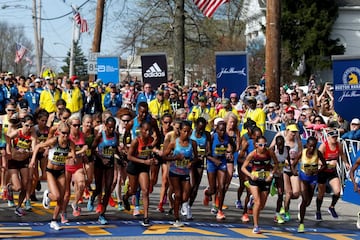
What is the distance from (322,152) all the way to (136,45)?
27401mm

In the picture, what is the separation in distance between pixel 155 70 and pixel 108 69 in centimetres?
346

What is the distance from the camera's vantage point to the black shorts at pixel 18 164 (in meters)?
12.8

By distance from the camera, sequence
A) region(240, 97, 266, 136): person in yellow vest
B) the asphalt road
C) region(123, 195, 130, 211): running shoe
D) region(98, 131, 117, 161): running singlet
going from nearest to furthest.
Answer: the asphalt road → region(98, 131, 117, 161): running singlet → region(123, 195, 130, 211): running shoe → region(240, 97, 266, 136): person in yellow vest

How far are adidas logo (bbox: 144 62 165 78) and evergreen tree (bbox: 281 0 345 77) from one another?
2740cm

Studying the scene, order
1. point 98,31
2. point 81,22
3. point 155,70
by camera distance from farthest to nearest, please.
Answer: point 81,22
point 98,31
point 155,70

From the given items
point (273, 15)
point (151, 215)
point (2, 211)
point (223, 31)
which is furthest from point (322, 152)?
point (223, 31)

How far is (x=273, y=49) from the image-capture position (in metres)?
20.3

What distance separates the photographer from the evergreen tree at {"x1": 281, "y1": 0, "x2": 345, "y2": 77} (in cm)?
4897

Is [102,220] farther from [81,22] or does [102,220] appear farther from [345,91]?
[81,22]

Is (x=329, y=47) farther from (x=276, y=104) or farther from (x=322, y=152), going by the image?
(x=322, y=152)

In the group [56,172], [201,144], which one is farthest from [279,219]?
[56,172]

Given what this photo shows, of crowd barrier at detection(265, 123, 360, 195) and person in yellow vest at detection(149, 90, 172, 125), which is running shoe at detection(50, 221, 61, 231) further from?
crowd barrier at detection(265, 123, 360, 195)

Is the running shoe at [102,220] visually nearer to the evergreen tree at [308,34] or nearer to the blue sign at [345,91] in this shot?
the blue sign at [345,91]

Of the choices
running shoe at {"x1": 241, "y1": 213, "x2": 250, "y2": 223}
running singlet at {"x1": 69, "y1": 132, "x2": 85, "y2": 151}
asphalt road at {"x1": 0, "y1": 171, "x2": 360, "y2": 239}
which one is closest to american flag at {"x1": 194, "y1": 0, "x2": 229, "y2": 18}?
asphalt road at {"x1": 0, "y1": 171, "x2": 360, "y2": 239}
